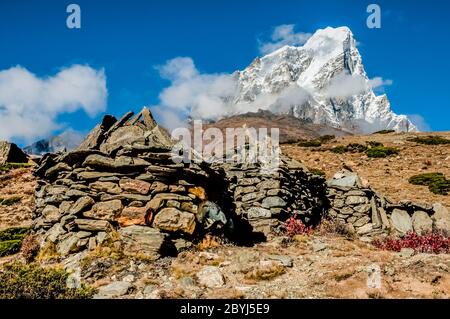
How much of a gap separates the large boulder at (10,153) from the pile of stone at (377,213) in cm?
3974

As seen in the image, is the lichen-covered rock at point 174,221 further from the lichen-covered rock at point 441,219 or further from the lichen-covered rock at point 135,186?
the lichen-covered rock at point 441,219

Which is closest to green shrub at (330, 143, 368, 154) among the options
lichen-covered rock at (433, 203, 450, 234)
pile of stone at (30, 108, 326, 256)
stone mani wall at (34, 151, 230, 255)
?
lichen-covered rock at (433, 203, 450, 234)

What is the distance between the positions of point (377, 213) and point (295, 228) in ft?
15.6

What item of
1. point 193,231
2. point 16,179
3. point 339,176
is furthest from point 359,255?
point 16,179

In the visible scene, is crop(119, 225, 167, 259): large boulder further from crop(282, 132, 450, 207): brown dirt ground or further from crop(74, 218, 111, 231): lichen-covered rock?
crop(282, 132, 450, 207): brown dirt ground

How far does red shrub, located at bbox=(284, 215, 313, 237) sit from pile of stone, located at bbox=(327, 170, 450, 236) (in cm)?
287

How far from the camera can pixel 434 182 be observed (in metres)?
26.5

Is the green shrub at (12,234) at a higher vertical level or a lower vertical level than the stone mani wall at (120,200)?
lower

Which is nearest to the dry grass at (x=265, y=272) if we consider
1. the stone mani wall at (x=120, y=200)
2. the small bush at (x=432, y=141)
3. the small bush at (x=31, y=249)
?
the stone mani wall at (x=120, y=200)

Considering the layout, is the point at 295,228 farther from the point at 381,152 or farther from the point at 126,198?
the point at 381,152

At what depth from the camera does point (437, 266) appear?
8961 millimetres

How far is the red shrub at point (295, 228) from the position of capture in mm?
14445

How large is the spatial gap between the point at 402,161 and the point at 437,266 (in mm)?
28276
